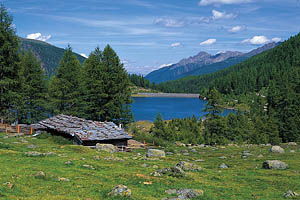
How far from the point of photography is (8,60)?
4372 cm

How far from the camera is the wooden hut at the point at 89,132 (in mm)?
33500

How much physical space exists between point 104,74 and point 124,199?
37835mm

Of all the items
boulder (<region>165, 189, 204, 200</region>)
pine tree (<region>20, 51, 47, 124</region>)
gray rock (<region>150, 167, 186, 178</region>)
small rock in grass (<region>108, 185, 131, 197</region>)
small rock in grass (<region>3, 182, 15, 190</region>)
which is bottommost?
gray rock (<region>150, 167, 186, 178</region>)

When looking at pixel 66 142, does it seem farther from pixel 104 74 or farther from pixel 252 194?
pixel 252 194

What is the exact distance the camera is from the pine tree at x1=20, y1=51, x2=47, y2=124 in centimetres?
5276

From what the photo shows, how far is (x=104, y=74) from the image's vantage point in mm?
48281

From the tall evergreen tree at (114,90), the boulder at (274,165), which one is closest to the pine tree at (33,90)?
the tall evergreen tree at (114,90)

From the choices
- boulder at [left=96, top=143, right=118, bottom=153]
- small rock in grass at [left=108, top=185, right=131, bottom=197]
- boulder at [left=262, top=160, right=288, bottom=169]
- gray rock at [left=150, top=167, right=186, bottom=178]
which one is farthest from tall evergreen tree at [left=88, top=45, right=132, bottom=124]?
small rock in grass at [left=108, top=185, right=131, bottom=197]

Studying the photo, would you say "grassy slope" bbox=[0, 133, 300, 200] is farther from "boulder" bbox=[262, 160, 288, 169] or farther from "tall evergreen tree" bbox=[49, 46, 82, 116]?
"tall evergreen tree" bbox=[49, 46, 82, 116]

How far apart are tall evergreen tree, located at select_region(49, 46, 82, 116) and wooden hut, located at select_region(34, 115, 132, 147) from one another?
12.9m

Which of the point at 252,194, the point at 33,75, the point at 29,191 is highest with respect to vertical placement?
the point at 33,75

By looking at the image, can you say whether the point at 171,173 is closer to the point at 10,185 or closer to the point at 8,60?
the point at 10,185

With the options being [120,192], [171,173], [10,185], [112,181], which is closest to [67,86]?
[171,173]

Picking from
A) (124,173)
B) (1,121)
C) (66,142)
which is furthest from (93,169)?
(1,121)
